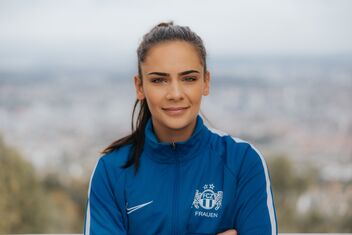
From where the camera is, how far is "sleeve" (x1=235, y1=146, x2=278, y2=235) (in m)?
1.33

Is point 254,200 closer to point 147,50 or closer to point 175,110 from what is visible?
point 175,110

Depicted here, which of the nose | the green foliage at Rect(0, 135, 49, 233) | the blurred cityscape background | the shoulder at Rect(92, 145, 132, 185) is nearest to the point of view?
the nose

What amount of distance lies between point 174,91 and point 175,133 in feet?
0.60

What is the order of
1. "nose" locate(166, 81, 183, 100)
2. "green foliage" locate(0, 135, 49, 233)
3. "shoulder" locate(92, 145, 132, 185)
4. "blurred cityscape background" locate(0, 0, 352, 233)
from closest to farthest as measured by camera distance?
1. "nose" locate(166, 81, 183, 100)
2. "shoulder" locate(92, 145, 132, 185)
3. "green foliage" locate(0, 135, 49, 233)
4. "blurred cityscape background" locate(0, 0, 352, 233)

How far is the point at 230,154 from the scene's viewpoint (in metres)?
1.38

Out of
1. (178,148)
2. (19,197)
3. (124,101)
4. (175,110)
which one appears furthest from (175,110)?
(19,197)

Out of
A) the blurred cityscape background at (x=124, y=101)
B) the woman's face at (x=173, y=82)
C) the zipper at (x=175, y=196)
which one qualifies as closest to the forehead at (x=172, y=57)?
the woman's face at (x=173, y=82)

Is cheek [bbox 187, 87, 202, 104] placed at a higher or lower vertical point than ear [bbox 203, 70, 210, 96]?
lower

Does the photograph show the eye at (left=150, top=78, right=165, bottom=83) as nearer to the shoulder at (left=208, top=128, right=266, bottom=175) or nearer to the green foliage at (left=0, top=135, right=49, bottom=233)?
the shoulder at (left=208, top=128, right=266, bottom=175)

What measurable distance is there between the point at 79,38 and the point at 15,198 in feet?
3.66

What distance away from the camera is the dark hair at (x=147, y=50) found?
53.2 inches

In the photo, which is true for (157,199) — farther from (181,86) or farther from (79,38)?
(79,38)

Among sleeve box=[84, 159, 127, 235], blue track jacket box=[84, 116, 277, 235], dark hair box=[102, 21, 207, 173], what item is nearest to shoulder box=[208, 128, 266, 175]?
blue track jacket box=[84, 116, 277, 235]

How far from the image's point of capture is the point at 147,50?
1350mm
